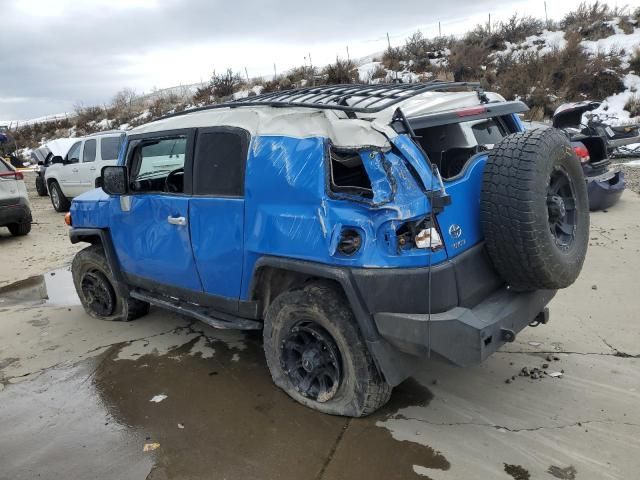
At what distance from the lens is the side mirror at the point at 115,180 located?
13.8ft

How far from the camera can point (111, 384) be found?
3779 millimetres

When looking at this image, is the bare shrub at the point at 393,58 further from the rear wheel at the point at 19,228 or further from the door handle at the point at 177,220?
the door handle at the point at 177,220

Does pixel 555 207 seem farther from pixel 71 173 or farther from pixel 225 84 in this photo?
pixel 225 84

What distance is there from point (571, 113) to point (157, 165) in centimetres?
762

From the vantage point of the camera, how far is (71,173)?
1223 cm

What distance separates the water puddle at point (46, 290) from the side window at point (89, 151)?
558 centimetres

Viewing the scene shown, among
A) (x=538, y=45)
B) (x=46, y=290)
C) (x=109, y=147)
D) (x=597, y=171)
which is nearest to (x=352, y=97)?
(x=46, y=290)

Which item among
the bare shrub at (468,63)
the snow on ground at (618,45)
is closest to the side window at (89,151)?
the bare shrub at (468,63)

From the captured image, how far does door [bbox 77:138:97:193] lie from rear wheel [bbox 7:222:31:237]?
2.28 meters

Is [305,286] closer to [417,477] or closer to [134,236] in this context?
[417,477]

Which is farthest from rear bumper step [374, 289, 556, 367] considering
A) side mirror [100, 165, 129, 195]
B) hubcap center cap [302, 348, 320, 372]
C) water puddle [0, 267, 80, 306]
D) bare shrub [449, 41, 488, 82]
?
bare shrub [449, 41, 488, 82]

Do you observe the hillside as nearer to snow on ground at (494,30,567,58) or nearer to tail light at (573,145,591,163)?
snow on ground at (494,30,567,58)

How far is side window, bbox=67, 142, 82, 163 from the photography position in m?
12.2

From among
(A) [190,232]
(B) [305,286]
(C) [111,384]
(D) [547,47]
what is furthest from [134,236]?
(D) [547,47]
